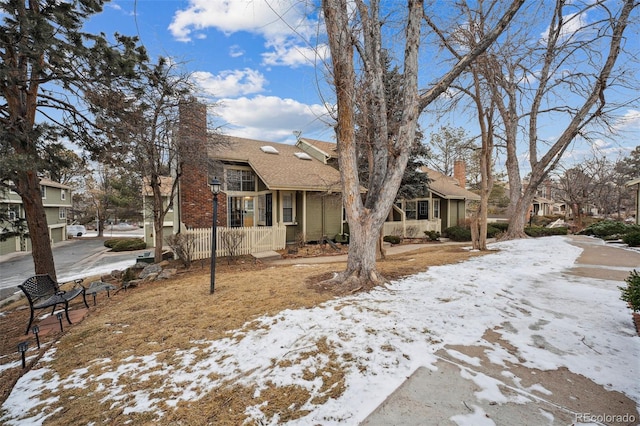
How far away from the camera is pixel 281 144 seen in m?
17.6

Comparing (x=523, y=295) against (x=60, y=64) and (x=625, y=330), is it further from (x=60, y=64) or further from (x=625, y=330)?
(x=60, y=64)

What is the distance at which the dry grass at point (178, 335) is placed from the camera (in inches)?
93.0

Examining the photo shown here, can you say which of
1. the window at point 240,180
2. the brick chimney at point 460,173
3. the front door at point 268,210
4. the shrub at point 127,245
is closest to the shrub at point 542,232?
the brick chimney at point 460,173

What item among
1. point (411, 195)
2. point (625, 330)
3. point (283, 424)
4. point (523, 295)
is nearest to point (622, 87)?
point (411, 195)

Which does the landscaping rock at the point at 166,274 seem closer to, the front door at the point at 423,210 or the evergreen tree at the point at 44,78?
the evergreen tree at the point at 44,78

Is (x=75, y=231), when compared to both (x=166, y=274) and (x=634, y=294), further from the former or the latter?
(x=634, y=294)

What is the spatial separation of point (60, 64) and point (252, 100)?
668 centimetres

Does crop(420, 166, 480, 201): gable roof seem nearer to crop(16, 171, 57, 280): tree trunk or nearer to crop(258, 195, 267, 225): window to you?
crop(258, 195, 267, 225): window

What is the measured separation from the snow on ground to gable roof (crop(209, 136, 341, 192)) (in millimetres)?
6637

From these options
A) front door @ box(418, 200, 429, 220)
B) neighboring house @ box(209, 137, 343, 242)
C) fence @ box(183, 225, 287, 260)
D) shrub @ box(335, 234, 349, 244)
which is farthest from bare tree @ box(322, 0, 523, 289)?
front door @ box(418, 200, 429, 220)

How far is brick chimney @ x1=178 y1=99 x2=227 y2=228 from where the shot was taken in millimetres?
8961

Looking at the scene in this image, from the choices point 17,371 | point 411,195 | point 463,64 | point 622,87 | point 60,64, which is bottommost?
point 17,371

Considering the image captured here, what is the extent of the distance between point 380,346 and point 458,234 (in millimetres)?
15509

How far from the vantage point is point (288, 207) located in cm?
1346
